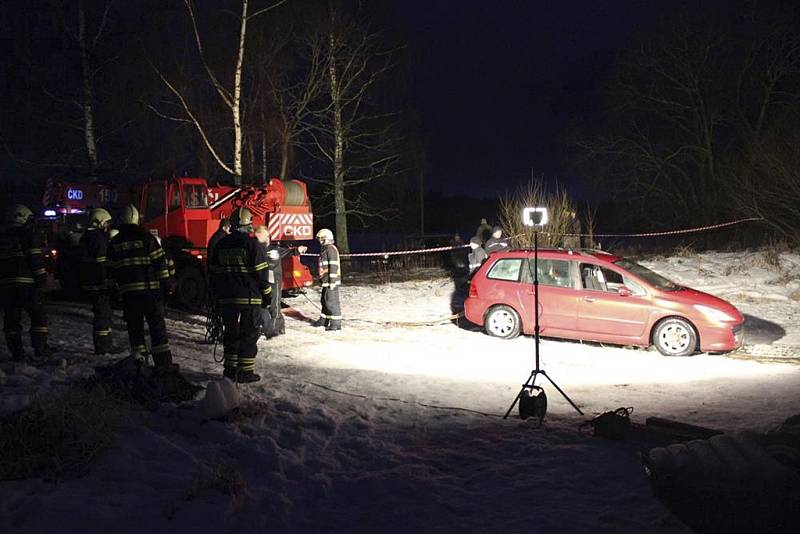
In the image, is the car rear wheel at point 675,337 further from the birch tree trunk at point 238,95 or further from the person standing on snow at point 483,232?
the birch tree trunk at point 238,95

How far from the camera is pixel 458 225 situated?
62.0m

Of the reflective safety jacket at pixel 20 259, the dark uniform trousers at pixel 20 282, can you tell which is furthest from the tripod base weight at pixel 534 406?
the reflective safety jacket at pixel 20 259

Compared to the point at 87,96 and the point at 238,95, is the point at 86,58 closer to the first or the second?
the point at 87,96

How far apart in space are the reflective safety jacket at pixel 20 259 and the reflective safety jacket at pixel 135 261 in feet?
4.12

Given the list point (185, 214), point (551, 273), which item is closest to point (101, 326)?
point (185, 214)

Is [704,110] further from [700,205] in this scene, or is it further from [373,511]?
[373,511]

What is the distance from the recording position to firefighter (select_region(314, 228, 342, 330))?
11.2 m

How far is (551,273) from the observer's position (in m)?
10.4

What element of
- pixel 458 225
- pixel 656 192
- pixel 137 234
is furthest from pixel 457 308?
pixel 458 225

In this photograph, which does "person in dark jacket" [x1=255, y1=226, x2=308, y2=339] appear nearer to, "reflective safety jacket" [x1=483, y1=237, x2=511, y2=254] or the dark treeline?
"reflective safety jacket" [x1=483, y1=237, x2=511, y2=254]

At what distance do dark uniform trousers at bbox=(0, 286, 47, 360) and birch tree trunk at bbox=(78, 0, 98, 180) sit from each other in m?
12.8

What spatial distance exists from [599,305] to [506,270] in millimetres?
1709

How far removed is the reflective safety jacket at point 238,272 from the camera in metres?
7.26

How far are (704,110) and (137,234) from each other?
2889 centimetres
